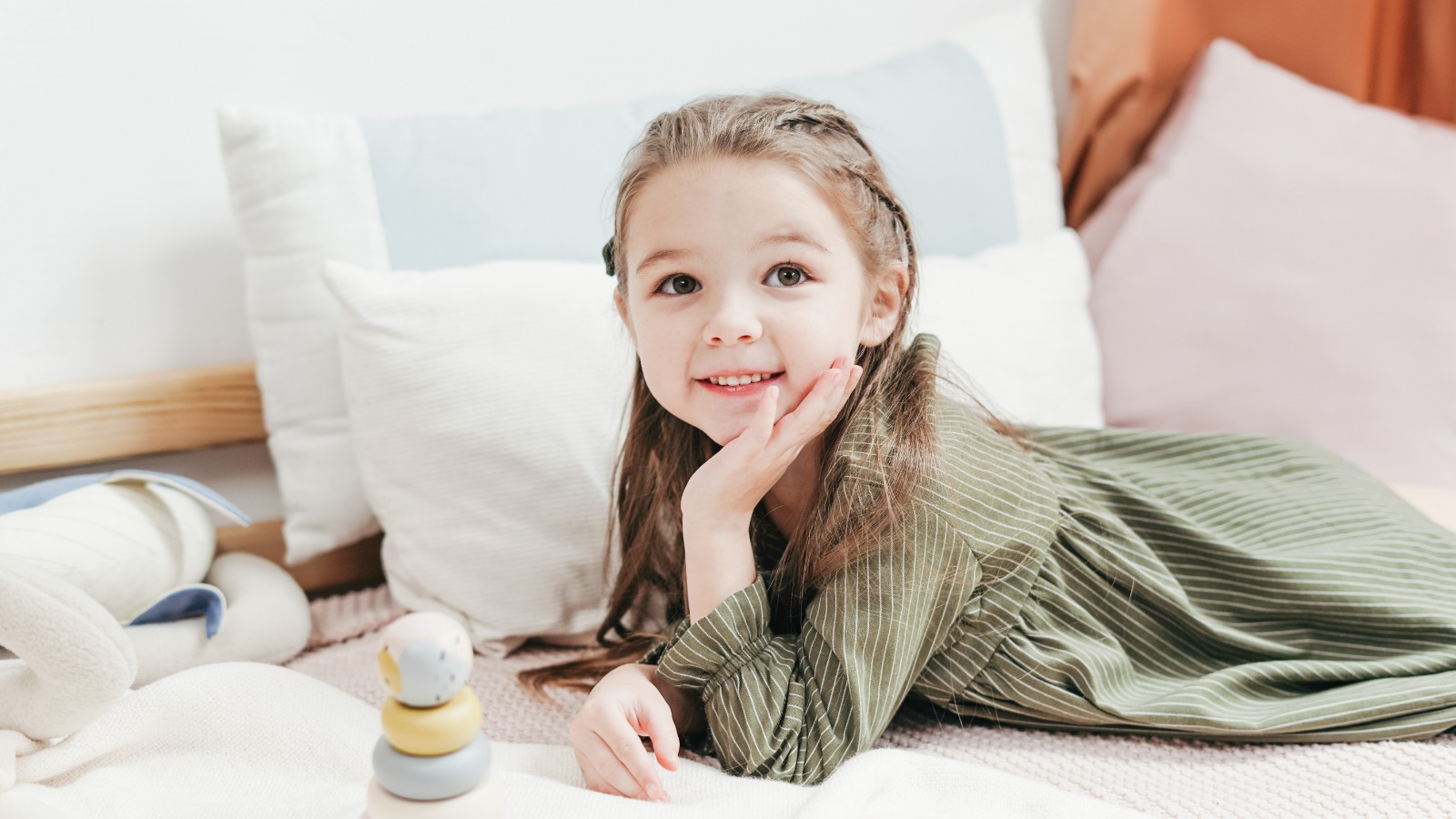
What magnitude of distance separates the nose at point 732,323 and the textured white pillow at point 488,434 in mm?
295

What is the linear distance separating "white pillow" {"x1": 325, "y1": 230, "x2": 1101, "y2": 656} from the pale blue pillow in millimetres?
70

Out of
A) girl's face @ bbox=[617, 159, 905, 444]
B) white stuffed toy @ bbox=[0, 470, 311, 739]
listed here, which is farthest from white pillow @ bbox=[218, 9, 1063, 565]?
girl's face @ bbox=[617, 159, 905, 444]

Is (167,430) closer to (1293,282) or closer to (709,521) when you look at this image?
(709,521)

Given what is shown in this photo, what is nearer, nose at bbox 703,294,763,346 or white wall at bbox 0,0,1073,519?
nose at bbox 703,294,763,346

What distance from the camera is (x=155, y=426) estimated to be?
119 centimetres

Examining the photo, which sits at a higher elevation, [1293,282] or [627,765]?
[1293,282]

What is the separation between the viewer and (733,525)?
90 centimetres

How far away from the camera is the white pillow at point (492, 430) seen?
3.60 feet

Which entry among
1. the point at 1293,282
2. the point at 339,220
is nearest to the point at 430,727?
the point at 339,220

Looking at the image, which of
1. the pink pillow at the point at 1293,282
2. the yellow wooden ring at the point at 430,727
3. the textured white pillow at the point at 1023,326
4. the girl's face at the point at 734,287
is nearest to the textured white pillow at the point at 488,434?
the girl's face at the point at 734,287

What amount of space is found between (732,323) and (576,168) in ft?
1.60

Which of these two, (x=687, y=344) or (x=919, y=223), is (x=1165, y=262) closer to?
(x=919, y=223)

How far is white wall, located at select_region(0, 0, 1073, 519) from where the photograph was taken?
1.15 metres

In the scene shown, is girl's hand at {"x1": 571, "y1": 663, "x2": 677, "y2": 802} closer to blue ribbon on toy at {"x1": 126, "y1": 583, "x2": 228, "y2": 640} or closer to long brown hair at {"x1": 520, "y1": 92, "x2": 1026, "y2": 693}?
long brown hair at {"x1": 520, "y1": 92, "x2": 1026, "y2": 693}
